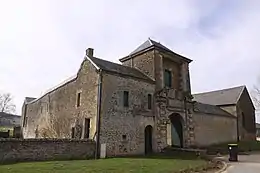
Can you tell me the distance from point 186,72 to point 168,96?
14.7 feet

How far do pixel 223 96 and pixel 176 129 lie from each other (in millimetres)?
20865

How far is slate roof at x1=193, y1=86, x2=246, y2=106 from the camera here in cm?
4069

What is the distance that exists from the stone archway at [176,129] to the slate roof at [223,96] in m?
18.1

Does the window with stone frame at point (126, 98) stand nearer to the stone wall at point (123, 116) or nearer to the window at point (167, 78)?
the stone wall at point (123, 116)

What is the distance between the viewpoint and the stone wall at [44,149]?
14.0m

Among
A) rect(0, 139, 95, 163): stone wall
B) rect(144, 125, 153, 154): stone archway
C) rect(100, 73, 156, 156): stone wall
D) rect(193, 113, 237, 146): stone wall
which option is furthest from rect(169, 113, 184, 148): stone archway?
rect(0, 139, 95, 163): stone wall

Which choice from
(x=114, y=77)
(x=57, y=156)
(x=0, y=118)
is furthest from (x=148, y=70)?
(x=0, y=118)

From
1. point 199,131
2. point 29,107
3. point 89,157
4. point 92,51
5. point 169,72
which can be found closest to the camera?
point 89,157

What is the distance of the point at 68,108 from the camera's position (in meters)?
23.2

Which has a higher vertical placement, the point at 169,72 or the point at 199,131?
the point at 169,72

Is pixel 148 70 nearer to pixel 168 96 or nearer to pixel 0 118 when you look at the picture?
pixel 168 96

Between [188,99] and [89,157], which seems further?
[188,99]

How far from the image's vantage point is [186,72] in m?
26.0

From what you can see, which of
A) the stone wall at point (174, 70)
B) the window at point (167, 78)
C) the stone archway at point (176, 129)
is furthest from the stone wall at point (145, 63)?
the stone archway at point (176, 129)
